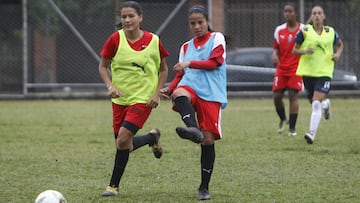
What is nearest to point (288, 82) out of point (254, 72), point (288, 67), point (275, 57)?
point (288, 67)

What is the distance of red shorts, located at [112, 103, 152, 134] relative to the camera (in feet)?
24.6

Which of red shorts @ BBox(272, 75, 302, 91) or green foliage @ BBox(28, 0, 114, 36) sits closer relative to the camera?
red shorts @ BBox(272, 75, 302, 91)

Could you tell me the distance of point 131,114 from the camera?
7.52 metres

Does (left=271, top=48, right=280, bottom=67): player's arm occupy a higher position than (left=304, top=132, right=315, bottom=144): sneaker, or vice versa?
(left=271, top=48, right=280, bottom=67): player's arm

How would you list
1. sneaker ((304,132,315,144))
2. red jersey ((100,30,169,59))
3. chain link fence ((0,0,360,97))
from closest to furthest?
red jersey ((100,30,169,59)), sneaker ((304,132,315,144)), chain link fence ((0,0,360,97))

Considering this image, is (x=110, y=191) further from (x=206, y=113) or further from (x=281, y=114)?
(x=281, y=114)

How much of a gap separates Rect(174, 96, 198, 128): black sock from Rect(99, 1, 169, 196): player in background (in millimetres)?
277

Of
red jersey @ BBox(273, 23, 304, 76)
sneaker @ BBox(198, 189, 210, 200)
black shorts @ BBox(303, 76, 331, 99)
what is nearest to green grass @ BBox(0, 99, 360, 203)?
sneaker @ BBox(198, 189, 210, 200)

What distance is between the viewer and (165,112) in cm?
1827

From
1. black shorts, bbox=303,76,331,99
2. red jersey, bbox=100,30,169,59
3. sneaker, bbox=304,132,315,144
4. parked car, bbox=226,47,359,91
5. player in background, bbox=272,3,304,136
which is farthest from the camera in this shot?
parked car, bbox=226,47,359,91

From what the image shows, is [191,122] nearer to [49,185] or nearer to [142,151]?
[49,185]

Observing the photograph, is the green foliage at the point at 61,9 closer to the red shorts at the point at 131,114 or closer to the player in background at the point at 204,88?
the red shorts at the point at 131,114

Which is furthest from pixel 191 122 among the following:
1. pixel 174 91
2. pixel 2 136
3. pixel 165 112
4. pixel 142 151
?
pixel 165 112

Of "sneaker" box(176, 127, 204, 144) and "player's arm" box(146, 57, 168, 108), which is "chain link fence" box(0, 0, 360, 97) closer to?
"player's arm" box(146, 57, 168, 108)
